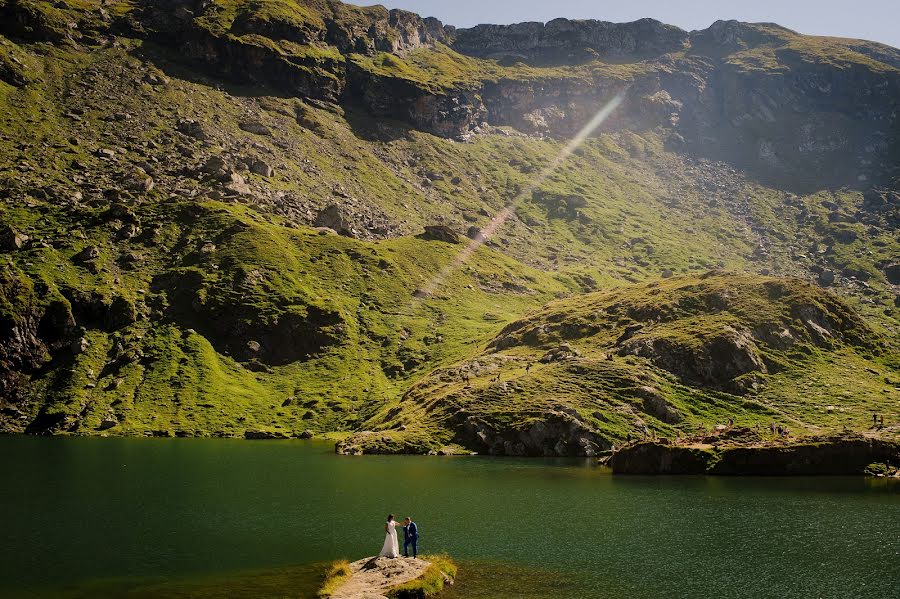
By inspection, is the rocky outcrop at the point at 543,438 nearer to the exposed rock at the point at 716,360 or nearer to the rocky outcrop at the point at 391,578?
the exposed rock at the point at 716,360

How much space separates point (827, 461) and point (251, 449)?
120687mm

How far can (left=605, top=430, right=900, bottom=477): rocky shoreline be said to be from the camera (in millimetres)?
116312

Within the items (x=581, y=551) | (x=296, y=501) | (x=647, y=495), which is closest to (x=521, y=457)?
(x=647, y=495)

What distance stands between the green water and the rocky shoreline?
20.6 feet

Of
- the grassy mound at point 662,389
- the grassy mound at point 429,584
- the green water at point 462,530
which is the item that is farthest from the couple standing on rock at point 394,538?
the grassy mound at point 662,389

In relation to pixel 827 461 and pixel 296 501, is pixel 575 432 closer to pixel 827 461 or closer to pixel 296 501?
pixel 827 461

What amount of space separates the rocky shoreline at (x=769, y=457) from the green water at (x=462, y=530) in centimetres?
627

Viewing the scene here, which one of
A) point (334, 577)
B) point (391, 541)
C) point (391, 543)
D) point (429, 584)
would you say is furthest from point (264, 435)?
point (429, 584)

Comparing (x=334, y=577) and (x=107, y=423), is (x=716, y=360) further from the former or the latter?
(x=107, y=423)

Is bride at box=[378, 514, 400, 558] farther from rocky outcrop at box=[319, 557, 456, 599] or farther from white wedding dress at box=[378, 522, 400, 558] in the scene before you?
rocky outcrop at box=[319, 557, 456, 599]

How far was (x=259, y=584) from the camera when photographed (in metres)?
51.1

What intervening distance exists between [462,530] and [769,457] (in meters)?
71.1

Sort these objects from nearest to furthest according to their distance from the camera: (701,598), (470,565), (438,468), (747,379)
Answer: (701,598)
(470,565)
(438,468)
(747,379)

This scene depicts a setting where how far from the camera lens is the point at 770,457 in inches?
4678
